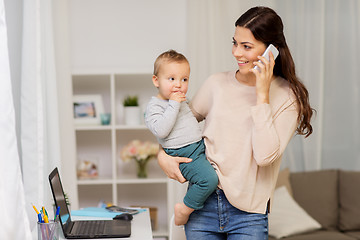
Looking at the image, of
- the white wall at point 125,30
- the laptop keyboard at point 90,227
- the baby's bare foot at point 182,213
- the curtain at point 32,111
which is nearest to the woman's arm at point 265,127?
the baby's bare foot at point 182,213

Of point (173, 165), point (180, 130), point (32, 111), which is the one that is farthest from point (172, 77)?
point (32, 111)

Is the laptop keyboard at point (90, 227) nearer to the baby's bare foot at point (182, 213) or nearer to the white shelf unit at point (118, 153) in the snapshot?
the baby's bare foot at point (182, 213)

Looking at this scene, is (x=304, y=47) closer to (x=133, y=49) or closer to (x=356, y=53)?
(x=356, y=53)

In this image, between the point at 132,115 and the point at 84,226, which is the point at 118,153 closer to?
the point at 132,115

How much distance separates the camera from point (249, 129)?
170 centimetres

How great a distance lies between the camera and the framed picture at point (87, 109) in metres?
3.61

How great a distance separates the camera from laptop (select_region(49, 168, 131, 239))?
1838 millimetres

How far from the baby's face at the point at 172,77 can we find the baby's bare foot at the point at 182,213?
0.39m

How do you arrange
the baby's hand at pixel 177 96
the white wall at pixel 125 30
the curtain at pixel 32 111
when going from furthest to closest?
the white wall at pixel 125 30 < the curtain at pixel 32 111 < the baby's hand at pixel 177 96

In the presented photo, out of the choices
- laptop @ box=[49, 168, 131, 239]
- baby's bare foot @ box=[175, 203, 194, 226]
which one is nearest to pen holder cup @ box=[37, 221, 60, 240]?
laptop @ box=[49, 168, 131, 239]

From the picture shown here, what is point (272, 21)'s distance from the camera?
5.41ft

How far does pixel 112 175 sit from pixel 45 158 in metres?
1.44

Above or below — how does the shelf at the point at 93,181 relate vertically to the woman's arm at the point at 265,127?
below

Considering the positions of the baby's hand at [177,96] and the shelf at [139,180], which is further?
the shelf at [139,180]
